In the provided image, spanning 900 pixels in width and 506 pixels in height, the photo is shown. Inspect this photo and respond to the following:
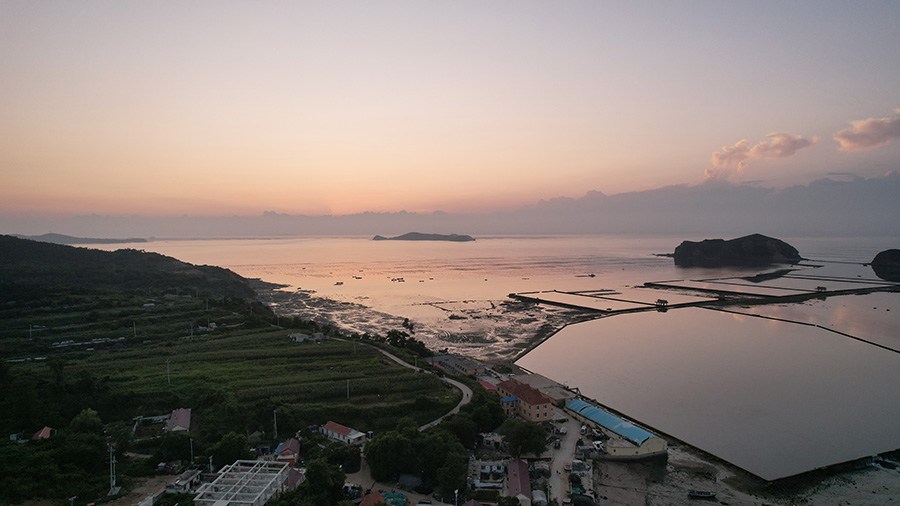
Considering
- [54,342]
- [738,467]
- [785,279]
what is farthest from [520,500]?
[785,279]

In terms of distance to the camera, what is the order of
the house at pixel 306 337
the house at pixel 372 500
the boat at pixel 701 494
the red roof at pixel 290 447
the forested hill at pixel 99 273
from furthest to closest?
→ the forested hill at pixel 99 273
the house at pixel 306 337
the red roof at pixel 290 447
the boat at pixel 701 494
the house at pixel 372 500

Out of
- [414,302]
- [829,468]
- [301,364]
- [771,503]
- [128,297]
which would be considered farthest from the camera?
[414,302]

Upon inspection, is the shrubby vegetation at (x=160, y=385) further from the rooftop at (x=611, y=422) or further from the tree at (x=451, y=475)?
the rooftop at (x=611, y=422)

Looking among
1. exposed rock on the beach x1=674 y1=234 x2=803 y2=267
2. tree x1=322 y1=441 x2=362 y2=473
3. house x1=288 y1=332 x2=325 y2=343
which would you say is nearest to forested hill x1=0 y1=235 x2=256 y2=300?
house x1=288 y1=332 x2=325 y2=343

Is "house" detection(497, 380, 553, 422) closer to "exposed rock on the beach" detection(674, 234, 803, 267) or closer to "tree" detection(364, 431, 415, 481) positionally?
"tree" detection(364, 431, 415, 481)

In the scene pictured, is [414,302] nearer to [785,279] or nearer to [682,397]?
[682,397]

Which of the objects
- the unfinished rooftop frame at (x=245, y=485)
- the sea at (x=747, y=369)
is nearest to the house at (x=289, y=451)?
the unfinished rooftop frame at (x=245, y=485)
